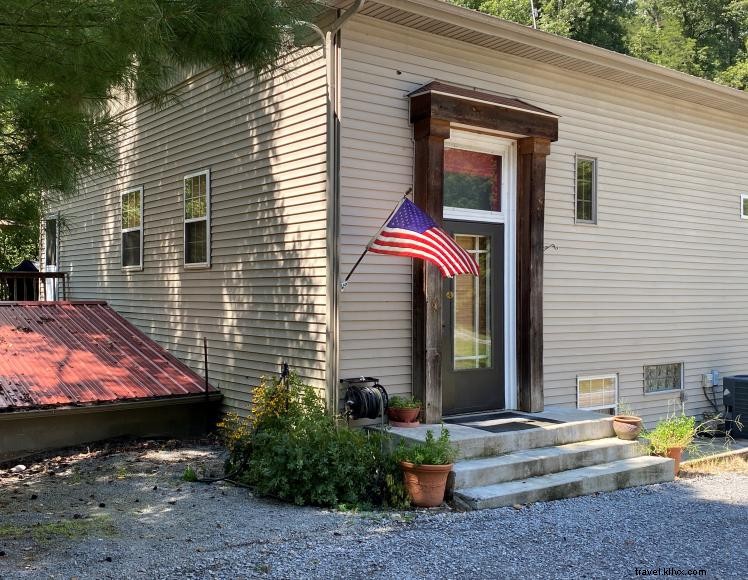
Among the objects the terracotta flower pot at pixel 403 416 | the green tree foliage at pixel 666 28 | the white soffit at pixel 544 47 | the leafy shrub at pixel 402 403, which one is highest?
the green tree foliage at pixel 666 28

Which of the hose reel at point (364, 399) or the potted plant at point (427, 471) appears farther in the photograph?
the hose reel at point (364, 399)

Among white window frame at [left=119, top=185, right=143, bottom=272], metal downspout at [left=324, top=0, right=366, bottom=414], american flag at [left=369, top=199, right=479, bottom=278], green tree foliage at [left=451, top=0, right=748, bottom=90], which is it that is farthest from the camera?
green tree foliage at [left=451, top=0, right=748, bottom=90]

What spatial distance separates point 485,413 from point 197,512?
11.4ft

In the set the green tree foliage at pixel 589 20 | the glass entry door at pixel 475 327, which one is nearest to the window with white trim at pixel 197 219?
the glass entry door at pixel 475 327

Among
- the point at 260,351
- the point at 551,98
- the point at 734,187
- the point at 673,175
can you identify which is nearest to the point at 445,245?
the point at 260,351

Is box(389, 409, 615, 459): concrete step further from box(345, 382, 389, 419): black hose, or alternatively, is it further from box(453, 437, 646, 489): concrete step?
box(345, 382, 389, 419): black hose

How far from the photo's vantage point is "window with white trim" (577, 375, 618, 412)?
8.95 metres

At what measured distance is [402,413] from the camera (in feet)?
22.7

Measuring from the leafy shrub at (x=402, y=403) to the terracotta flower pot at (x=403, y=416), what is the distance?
2cm

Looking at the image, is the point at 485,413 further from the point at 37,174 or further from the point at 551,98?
the point at 37,174

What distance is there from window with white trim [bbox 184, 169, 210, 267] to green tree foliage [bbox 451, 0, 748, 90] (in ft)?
55.6

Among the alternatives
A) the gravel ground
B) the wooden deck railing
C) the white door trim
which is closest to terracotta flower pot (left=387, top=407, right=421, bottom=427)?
the gravel ground

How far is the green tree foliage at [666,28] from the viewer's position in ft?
77.3

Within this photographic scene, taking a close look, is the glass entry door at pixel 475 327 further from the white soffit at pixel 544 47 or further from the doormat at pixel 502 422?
the white soffit at pixel 544 47
